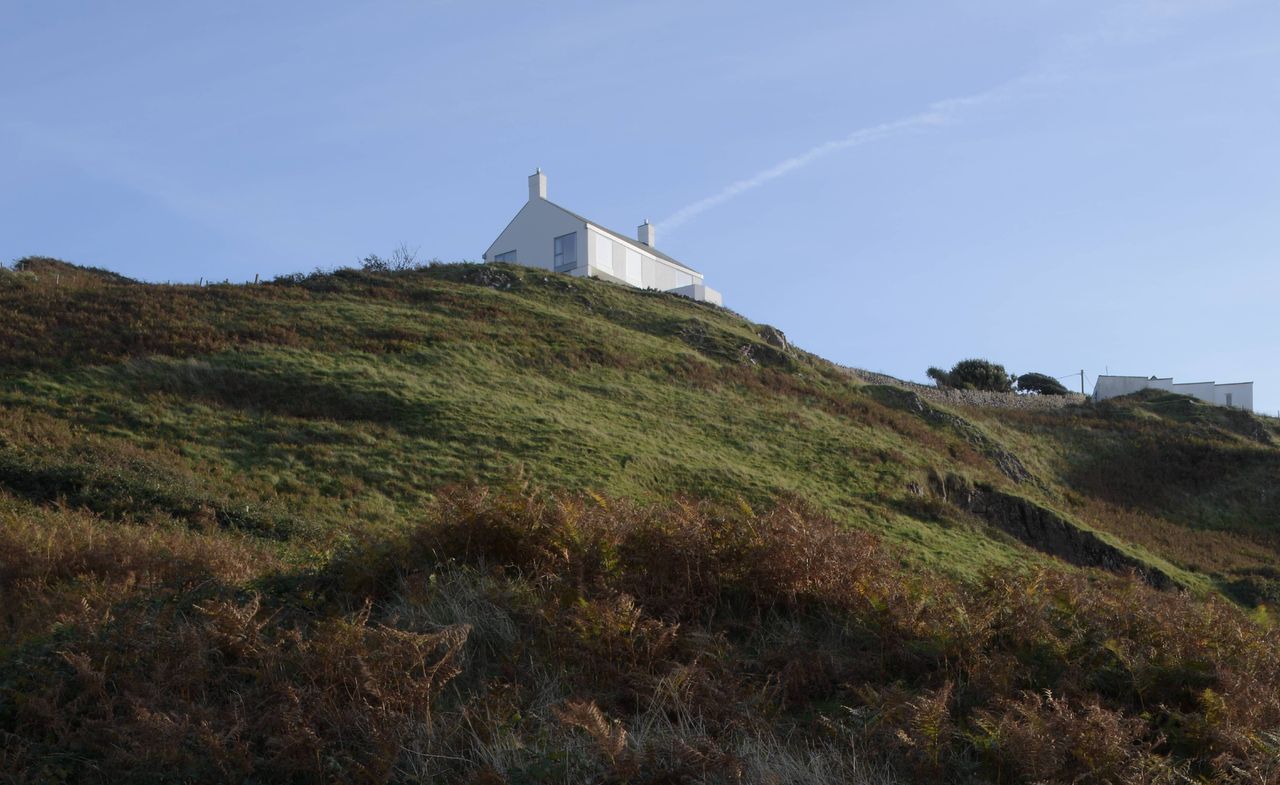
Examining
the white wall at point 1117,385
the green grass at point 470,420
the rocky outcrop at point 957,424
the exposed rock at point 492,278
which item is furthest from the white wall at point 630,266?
the white wall at point 1117,385

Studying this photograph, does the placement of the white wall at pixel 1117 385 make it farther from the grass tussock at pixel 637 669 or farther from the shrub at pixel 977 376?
the grass tussock at pixel 637 669

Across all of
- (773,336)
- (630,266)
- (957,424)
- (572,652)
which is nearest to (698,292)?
(630,266)

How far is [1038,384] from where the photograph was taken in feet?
211

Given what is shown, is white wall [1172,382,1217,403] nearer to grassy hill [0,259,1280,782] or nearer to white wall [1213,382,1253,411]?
white wall [1213,382,1253,411]

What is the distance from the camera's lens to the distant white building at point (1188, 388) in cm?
6241

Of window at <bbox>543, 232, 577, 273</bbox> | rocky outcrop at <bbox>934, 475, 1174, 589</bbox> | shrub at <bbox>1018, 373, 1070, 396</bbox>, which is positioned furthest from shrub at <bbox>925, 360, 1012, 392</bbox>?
rocky outcrop at <bbox>934, 475, 1174, 589</bbox>

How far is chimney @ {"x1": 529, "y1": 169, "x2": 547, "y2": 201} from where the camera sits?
57.7 meters

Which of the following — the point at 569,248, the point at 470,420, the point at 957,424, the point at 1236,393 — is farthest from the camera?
the point at 1236,393

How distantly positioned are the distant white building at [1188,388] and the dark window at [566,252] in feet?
106

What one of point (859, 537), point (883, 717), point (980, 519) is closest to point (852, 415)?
point (980, 519)

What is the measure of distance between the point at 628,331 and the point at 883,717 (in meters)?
32.2

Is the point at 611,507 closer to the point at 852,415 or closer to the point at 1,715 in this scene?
the point at 1,715

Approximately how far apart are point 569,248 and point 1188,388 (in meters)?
41.8

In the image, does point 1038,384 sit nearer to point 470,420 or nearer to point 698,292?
point 698,292
